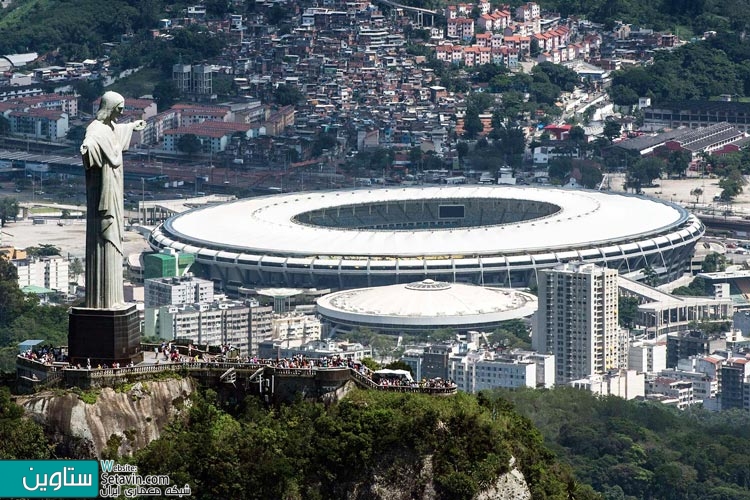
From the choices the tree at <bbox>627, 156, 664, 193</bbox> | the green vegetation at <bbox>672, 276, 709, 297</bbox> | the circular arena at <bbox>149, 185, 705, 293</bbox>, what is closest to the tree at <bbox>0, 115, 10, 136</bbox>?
the circular arena at <bbox>149, 185, 705, 293</bbox>

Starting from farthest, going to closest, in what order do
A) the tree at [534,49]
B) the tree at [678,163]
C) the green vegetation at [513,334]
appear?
the tree at [534,49], the tree at [678,163], the green vegetation at [513,334]

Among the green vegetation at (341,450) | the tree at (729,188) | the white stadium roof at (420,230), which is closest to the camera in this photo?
the green vegetation at (341,450)

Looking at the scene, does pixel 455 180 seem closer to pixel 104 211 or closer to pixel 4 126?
pixel 4 126

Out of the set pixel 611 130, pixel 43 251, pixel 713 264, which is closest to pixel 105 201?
pixel 43 251

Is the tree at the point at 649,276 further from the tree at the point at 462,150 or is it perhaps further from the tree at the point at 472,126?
the tree at the point at 472,126

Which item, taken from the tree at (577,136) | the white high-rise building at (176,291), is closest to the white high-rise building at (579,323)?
the white high-rise building at (176,291)

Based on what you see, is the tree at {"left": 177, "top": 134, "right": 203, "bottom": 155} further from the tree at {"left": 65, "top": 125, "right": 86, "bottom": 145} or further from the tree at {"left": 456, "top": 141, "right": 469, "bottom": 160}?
the tree at {"left": 456, "top": 141, "right": 469, "bottom": 160}
